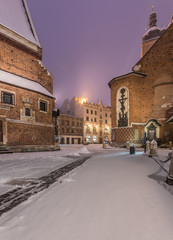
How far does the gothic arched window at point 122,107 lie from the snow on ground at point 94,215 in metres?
16.1

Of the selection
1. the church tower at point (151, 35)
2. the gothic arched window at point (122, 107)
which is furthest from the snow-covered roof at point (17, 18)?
the church tower at point (151, 35)

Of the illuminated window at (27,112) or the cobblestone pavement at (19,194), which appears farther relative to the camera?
the illuminated window at (27,112)

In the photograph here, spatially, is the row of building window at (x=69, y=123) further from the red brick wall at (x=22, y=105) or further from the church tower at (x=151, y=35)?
the church tower at (x=151, y=35)

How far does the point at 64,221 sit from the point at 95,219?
0.49 metres

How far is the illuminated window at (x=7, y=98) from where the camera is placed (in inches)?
464

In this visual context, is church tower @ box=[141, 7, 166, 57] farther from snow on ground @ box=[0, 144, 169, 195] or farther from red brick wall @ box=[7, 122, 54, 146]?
snow on ground @ box=[0, 144, 169, 195]

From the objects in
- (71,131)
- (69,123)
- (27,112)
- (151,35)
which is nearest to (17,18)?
(27,112)

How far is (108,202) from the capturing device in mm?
2354

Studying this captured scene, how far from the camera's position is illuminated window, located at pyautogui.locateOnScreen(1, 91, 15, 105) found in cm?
1177

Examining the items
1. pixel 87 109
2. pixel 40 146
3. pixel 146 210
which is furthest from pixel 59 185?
pixel 87 109

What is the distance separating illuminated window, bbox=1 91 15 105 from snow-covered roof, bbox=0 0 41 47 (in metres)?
8.41

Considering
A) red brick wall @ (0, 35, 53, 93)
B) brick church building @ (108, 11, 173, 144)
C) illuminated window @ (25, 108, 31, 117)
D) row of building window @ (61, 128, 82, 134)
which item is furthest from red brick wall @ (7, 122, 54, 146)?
row of building window @ (61, 128, 82, 134)

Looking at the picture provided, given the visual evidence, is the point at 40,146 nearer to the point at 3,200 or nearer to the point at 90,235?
the point at 3,200

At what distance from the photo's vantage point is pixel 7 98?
12062mm
